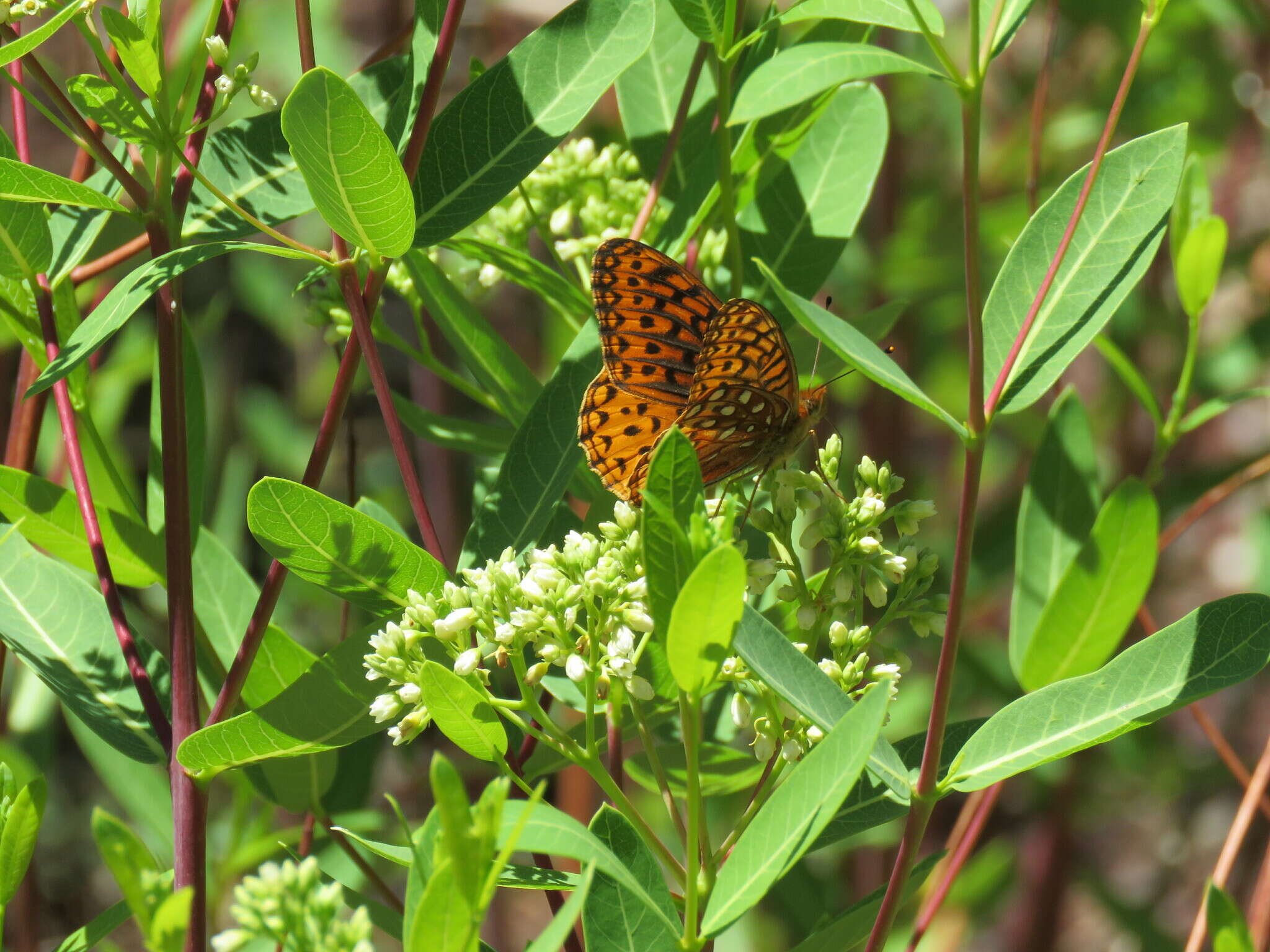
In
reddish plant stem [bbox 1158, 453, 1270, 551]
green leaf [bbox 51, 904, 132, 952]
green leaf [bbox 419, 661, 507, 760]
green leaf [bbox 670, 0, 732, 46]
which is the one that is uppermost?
green leaf [bbox 670, 0, 732, 46]

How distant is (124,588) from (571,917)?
1.66 metres

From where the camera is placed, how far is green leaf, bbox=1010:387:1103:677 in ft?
4.30

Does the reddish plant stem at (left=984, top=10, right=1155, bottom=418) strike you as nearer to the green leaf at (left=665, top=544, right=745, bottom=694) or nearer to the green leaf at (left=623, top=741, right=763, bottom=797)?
the green leaf at (left=665, top=544, right=745, bottom=694)

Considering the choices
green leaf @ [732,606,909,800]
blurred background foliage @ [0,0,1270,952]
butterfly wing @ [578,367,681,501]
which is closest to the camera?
green leaf @ [732,606,909,800]

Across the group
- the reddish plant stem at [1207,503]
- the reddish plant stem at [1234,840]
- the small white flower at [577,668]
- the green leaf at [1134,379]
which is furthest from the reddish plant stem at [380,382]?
the reddish plant stem at [1207,503]

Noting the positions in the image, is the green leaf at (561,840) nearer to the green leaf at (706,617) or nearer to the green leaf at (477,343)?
the green leaf at (706,617)

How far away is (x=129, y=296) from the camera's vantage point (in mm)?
853

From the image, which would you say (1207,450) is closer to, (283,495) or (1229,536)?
(1229,536)

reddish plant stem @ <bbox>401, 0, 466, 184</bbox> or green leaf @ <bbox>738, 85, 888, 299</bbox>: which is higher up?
reddish plant stem @ <bbox>401, 0, 466, 184</bbox>

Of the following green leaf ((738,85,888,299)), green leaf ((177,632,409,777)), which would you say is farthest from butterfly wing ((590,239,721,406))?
green leaf ((177,632,409,777))

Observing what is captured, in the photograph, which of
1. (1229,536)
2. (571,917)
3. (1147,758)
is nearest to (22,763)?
(571,917)

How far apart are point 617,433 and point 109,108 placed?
49cm

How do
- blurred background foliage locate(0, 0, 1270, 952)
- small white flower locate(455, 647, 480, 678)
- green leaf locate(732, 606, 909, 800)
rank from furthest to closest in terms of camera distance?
blurred background foliage locate(0, 0, 1270, 952) < small white flower locate(455, 647, 480, 678) < green leaf locate(732, 606, 909, 800)

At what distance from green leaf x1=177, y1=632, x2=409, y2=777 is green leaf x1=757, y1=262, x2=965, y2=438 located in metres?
0.44
